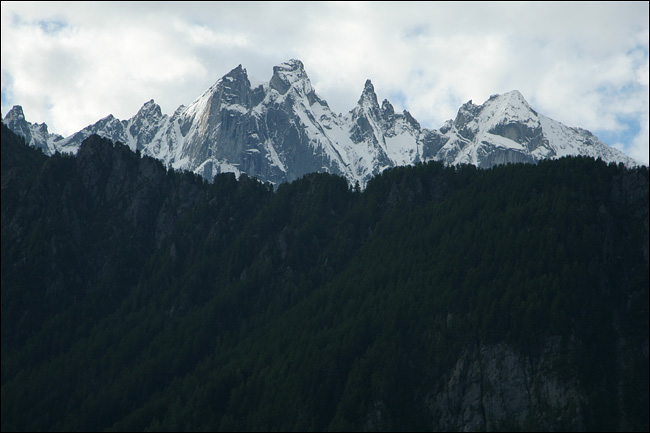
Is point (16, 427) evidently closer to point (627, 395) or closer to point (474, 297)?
point (474, 297)

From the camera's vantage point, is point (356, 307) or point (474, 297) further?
point (356, 307)

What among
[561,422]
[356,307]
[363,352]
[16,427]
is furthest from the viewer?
[356,307]

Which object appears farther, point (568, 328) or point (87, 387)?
point (87, 387)

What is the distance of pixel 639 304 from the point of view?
587ft

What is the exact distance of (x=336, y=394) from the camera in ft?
569

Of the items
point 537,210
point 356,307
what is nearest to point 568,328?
point 537,210

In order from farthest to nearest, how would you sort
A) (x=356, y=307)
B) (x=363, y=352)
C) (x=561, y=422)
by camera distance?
(x=356, y=307) → (x=363, y=352) → (x=561, y=422)

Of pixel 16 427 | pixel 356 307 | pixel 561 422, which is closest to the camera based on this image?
pixel 561 422

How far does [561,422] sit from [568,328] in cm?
2196

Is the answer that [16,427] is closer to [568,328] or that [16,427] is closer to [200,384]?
[200,384]

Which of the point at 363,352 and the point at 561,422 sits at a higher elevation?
the point at 363,352

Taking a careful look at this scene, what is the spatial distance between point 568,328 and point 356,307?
164 feet

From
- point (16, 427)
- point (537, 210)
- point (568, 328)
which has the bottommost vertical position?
point (16, 427)

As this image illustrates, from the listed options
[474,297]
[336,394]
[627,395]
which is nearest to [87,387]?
[336,394]
